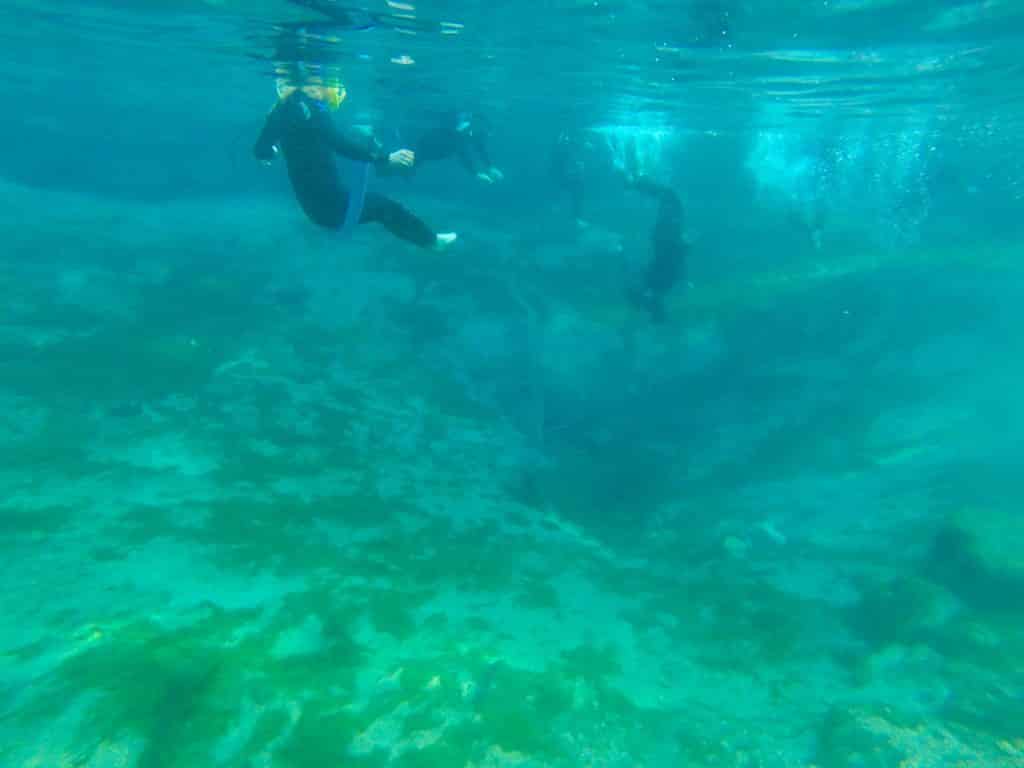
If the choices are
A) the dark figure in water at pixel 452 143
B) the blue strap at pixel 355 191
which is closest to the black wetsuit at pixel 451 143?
the dark figure in water at pixel 452 143

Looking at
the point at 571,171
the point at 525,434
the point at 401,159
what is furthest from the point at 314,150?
the point at 571,171

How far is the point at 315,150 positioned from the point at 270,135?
66cm

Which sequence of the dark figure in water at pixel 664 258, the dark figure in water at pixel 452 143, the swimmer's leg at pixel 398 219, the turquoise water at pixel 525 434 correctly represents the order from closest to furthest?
the turquoise water at pixel 525 434 < the swimmer's leg at pixel 398 219 < the dark figure in water at pixel 664 258 < the dark figure in water at pixel 452 143

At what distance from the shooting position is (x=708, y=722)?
542cm

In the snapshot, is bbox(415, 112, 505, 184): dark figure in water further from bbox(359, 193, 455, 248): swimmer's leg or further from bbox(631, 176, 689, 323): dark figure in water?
bbox(359, 193, 455, 248): swimmer's leg

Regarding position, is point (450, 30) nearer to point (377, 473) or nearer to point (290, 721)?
point (377, 473)

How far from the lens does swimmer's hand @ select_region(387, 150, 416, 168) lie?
768 cm

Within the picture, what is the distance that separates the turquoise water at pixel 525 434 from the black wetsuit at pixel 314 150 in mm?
3625

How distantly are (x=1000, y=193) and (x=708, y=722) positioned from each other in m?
34.3

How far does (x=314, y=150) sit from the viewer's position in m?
7.61

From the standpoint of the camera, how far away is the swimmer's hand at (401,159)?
7680 mm

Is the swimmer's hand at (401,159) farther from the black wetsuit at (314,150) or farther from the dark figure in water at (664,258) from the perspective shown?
the dark figure in water at (664,258)

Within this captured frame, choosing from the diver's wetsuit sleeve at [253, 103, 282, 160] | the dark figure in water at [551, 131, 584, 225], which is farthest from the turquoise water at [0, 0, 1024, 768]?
the diver's wetsuit sleeve at [253, 103, 282, 160]

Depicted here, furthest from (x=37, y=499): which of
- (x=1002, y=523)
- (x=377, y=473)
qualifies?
(x=1002, y=523)
